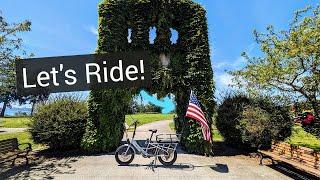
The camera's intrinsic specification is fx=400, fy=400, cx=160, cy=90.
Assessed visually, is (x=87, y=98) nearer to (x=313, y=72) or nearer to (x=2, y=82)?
(x=2, y=82)

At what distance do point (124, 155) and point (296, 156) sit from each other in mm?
6375

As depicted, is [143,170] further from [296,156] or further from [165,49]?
[165,49]

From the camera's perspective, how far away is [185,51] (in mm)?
19875

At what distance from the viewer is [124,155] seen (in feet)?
50.8

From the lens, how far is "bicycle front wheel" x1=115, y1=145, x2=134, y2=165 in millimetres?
15422

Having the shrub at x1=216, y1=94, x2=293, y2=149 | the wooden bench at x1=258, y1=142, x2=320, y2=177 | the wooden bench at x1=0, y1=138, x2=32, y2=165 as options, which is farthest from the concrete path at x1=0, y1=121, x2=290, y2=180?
the shrub at x1=216, y1=94, x2=293, y2=149

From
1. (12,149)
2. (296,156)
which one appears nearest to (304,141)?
(296,156)

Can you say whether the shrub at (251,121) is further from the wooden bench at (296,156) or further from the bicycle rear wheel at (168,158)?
the bicycle rear wheel at (168,158)

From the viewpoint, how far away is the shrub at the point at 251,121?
18.3 meters

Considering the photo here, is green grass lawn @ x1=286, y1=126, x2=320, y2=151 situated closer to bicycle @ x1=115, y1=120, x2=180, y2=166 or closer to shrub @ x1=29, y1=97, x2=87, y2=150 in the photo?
bicycle @ x1=115, y1=120, x2=180, y2=166

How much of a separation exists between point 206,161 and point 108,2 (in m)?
8.92

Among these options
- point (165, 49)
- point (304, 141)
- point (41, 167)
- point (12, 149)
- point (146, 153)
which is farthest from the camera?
point (304, 141)

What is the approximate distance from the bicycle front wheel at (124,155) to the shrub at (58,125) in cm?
406

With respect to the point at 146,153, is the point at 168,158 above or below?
below
